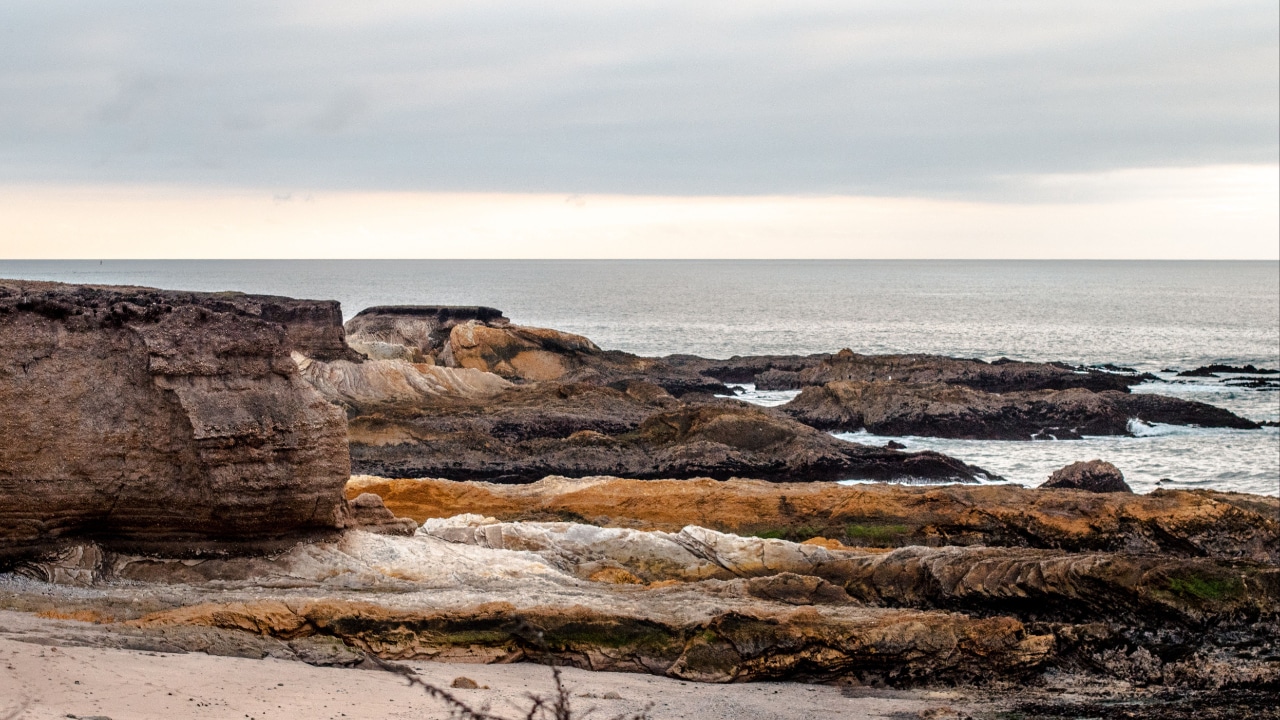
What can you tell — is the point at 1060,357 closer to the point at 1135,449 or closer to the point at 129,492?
the point at 1135,449

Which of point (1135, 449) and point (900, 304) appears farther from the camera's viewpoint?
point (900, 304)

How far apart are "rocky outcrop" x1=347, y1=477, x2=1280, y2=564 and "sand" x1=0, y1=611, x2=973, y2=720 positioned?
361 inches

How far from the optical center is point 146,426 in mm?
17078

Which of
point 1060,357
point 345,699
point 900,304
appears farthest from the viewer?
point 900,304

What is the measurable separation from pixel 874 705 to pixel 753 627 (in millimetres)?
1975

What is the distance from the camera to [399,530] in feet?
67.4

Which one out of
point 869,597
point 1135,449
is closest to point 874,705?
point 869,597

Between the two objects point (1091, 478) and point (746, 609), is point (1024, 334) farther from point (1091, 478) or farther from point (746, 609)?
point (746, 609)

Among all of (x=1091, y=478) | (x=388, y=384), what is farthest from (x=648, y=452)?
(x=388, y=384)

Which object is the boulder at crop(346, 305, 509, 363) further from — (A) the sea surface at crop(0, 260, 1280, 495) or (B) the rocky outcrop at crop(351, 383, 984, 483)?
(B) the rocky outcrop at crop(351, 383, 984, 483)

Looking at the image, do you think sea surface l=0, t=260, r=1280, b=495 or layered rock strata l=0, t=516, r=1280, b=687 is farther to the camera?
sea surface l=0, t=260, r=1280, b=495

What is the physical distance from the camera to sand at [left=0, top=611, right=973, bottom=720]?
12422mm

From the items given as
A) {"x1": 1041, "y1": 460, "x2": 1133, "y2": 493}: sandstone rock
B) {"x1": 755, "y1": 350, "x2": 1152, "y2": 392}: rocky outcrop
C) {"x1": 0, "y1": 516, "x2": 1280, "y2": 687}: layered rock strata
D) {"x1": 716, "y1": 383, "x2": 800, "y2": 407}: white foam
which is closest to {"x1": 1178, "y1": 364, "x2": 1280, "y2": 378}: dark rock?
{"x1": 755, "y1": 350, "x2": 1152, "y2": 392}: rocky outcrop

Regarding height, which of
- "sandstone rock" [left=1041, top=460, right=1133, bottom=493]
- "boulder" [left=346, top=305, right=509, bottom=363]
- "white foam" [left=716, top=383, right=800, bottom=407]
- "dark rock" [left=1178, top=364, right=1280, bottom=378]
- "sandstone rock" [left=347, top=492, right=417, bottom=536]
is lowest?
"white foam" [left=716, top=383, right=800, bottom=407]
